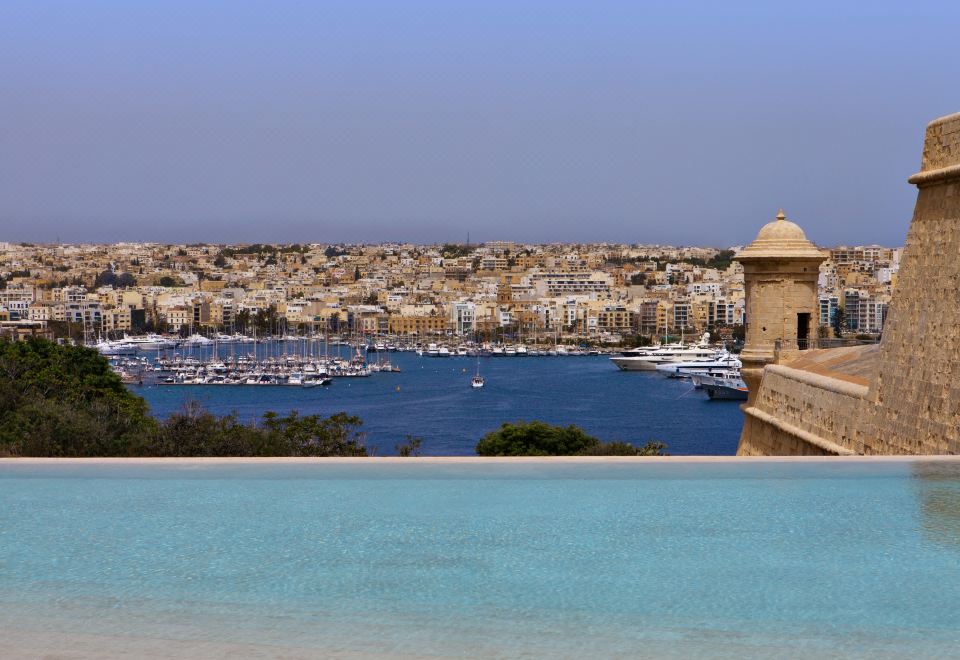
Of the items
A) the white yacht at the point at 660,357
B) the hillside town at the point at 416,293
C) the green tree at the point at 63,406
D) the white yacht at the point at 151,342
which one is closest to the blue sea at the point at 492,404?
the white yacht at the point at 660,357

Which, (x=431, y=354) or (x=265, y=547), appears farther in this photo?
(x=431, y=354)

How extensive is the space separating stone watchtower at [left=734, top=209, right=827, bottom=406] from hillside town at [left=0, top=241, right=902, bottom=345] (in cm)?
4815

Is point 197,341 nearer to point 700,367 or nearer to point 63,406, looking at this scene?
point 700,367

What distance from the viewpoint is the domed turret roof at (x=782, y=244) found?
9.79 metres

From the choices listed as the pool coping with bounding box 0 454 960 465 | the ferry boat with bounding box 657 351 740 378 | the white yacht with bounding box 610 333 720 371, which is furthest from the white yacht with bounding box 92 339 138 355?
the pool coping with bounding box 0 454 960 465

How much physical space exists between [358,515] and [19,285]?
101 metres

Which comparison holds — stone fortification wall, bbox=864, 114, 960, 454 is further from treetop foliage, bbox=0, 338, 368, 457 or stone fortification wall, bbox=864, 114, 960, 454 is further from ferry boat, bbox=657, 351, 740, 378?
ferry boat, bbox=657, 351, 740, 378

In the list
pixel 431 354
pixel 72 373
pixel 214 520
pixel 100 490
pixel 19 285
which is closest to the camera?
pixel 214 520

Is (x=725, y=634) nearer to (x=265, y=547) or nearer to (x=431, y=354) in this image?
(x=265, y=547)

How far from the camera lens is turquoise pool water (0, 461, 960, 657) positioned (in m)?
2.62

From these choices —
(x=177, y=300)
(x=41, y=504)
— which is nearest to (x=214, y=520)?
(x=41, y=504)

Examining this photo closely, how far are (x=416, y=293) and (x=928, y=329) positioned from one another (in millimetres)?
92081

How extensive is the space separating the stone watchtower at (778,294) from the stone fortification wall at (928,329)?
4.23 m

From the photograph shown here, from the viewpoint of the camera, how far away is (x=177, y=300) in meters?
88.4
